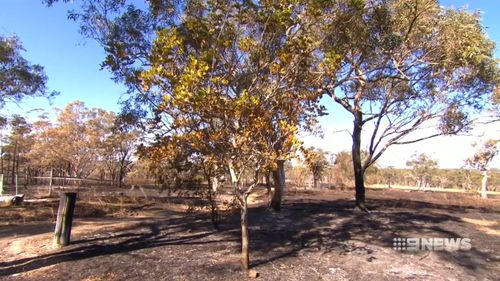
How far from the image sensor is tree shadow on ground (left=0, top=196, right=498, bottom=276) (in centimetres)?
786

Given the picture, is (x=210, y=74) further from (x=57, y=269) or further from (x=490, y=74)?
(x=490, y=74)

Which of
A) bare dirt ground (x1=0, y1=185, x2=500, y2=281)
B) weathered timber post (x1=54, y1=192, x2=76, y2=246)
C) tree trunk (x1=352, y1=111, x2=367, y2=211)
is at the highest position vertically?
tree trunk (x1=352, y1=111, x2=367, y2=211)

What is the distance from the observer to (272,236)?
33.0ft

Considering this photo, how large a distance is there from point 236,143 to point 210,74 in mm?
1196

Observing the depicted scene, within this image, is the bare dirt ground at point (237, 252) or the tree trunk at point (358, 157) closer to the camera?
the bare dirt ground at point (237, 252)

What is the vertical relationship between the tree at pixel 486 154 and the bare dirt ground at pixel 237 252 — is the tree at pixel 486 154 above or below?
above

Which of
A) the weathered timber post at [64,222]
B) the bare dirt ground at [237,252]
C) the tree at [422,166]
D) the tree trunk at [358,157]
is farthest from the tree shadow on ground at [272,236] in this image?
the tree at [422,166]

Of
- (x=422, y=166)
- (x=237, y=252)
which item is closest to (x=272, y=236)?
(x=237, y=252)

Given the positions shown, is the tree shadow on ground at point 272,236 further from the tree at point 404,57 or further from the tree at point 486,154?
the tree at point 486,154

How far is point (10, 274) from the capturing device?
21.4 feet

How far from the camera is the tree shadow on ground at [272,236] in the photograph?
786cm

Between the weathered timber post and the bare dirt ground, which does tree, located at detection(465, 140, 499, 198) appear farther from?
the weathered timber post

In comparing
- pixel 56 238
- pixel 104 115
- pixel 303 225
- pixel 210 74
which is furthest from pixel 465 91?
pixel 104 115

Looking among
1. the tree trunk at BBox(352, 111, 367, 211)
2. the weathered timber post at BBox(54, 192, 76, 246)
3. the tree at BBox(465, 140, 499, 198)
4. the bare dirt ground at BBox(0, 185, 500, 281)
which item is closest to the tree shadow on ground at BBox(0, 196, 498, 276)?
the bare dirt ground at BBox(0, 185, 500, 281)
